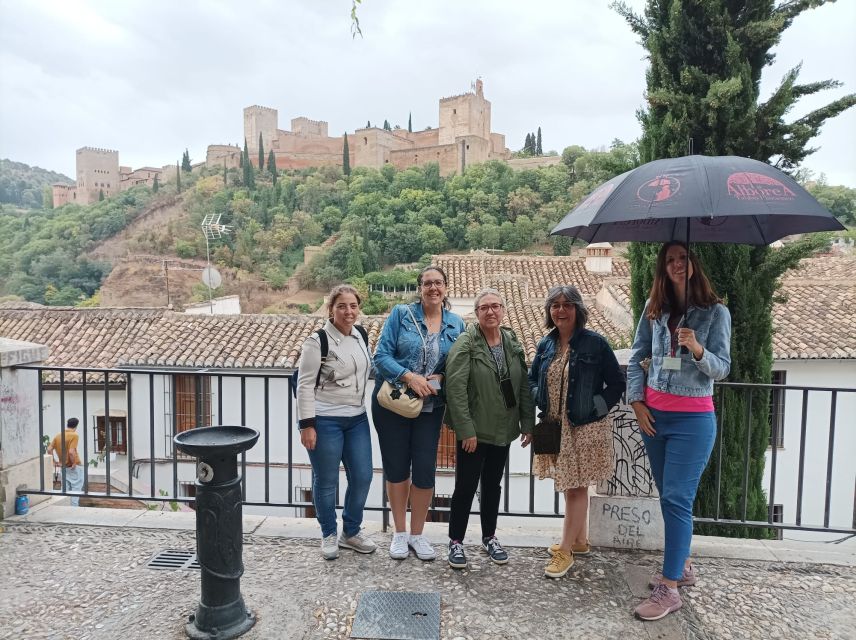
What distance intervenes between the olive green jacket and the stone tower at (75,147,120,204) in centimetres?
10342

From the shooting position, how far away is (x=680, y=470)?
3039 millimetres

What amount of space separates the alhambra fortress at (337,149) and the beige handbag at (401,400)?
242 ft

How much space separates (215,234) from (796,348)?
58.0 meters

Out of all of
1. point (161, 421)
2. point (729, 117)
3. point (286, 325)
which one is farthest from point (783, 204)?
point (161, 421)

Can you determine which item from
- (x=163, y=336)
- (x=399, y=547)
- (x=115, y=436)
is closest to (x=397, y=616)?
(x=399, y=547)

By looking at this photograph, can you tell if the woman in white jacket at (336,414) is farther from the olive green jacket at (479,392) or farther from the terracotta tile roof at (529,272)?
the terracotta tile roof at (529,272)

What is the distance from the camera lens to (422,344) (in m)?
3.56

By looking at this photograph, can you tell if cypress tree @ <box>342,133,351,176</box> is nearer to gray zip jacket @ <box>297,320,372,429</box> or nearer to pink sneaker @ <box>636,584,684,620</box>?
gray zip jacket @ <box>297,320,372,429</box>

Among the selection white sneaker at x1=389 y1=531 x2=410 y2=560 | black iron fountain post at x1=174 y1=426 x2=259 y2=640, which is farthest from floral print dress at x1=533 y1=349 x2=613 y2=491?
black iron fountain post at x1=174 y1=426 x2=259 y2=640

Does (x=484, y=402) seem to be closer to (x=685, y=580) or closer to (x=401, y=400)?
(x=401, y=400)

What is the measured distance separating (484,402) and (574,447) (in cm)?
62

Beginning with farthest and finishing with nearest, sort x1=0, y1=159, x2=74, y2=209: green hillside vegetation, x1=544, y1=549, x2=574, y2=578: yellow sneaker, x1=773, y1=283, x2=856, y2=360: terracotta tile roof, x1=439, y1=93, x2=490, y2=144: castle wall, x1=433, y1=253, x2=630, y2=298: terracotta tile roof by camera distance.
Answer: x1=0, y1=159, x2=74, y2=209: green hillside vegetation < x1=439, y1=93, x2=490, y2=144: castle wall < x1=433, y1=253, x2=630, y2=298: terracotta tile roof < x1=773, y1=283, x2=856, y2=360: terracotta tile roof < x1=544, y1=549, x2=574, y2=578: yellow sneaker

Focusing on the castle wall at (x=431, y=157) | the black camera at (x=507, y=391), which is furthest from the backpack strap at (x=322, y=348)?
the castle wall at (x=431, y=157)

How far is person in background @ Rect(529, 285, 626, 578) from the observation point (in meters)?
3.34
